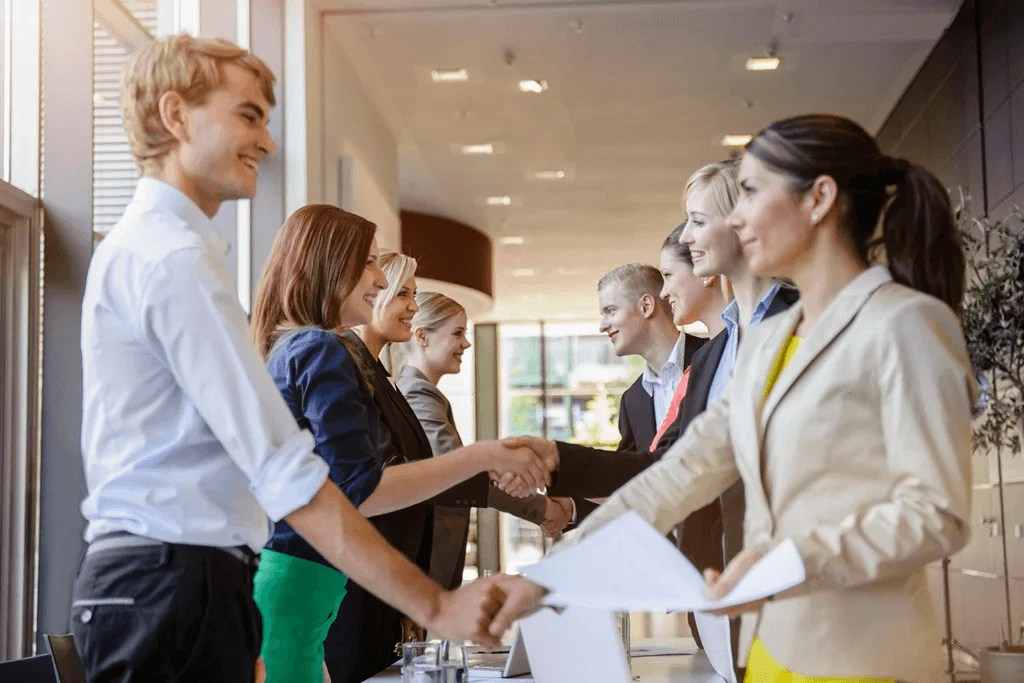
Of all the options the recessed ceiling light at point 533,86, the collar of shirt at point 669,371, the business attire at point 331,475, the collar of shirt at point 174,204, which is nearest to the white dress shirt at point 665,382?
the collar of shirt at point 669,371

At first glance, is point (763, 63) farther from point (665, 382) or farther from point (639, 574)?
point (639, 574)

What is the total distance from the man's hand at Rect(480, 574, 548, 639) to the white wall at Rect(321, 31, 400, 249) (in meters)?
5.00

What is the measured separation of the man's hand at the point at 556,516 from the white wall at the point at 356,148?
3.16 m

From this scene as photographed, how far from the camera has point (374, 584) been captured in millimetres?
1585

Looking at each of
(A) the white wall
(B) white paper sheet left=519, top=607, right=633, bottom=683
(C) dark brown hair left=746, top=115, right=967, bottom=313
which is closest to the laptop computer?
(B) white paper sheet left=519, top=607, right=633, bottom=683

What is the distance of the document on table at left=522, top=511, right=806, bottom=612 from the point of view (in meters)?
1.07

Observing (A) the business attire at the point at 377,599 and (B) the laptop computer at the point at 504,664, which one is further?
(A) the business attire at the point at 377,599

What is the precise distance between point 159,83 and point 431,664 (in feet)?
3.15

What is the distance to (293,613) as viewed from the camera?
231 cm

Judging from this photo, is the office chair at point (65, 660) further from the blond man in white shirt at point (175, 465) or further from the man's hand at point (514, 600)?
the man's hand at point (514, 600)

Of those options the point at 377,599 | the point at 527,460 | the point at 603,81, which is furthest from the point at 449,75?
the point at 377,599

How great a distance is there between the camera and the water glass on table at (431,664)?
5.98ft

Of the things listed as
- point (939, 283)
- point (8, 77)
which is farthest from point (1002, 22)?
point (939, 283)

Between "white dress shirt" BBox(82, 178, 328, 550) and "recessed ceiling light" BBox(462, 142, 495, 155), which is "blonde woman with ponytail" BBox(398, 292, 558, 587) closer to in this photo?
"white dress shirt" BBox(82, 178, 328, 550)
